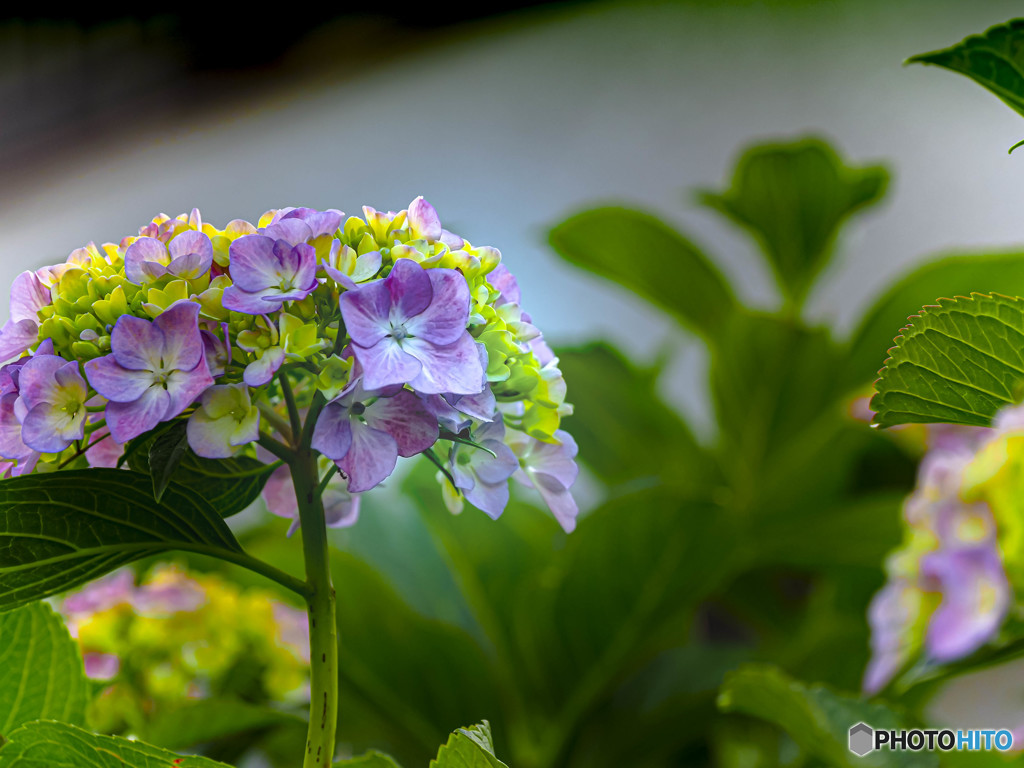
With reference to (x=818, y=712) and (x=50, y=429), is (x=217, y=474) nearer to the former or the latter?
(x=50, y=429)

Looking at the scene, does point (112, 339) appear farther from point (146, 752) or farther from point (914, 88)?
point (914, 88)

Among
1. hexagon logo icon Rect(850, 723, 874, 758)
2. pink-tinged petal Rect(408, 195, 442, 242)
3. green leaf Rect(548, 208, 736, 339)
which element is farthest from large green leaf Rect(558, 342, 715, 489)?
pink-tinged petal Rect(408, 195, 442, 242)

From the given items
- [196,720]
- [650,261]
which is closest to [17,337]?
[196,720]

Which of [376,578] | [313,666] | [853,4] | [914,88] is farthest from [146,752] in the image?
[853,4]

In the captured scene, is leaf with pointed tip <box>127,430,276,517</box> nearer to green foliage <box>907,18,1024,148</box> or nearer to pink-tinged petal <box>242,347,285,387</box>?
pink-tinged petal <box>242,347,285,387</box>

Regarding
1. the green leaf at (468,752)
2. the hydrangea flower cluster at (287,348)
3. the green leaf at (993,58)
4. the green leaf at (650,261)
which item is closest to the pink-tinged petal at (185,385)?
the hydrangea flower cluster at (287,348)

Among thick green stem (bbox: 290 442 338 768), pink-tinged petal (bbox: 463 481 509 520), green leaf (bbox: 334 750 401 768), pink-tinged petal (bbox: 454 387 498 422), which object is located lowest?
green leaf (bbox: 334 750 401 768)

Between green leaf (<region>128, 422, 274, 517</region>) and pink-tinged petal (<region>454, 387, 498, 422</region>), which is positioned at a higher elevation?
pink-tinged petal (<region>454, 387, 498, 422</region>)
